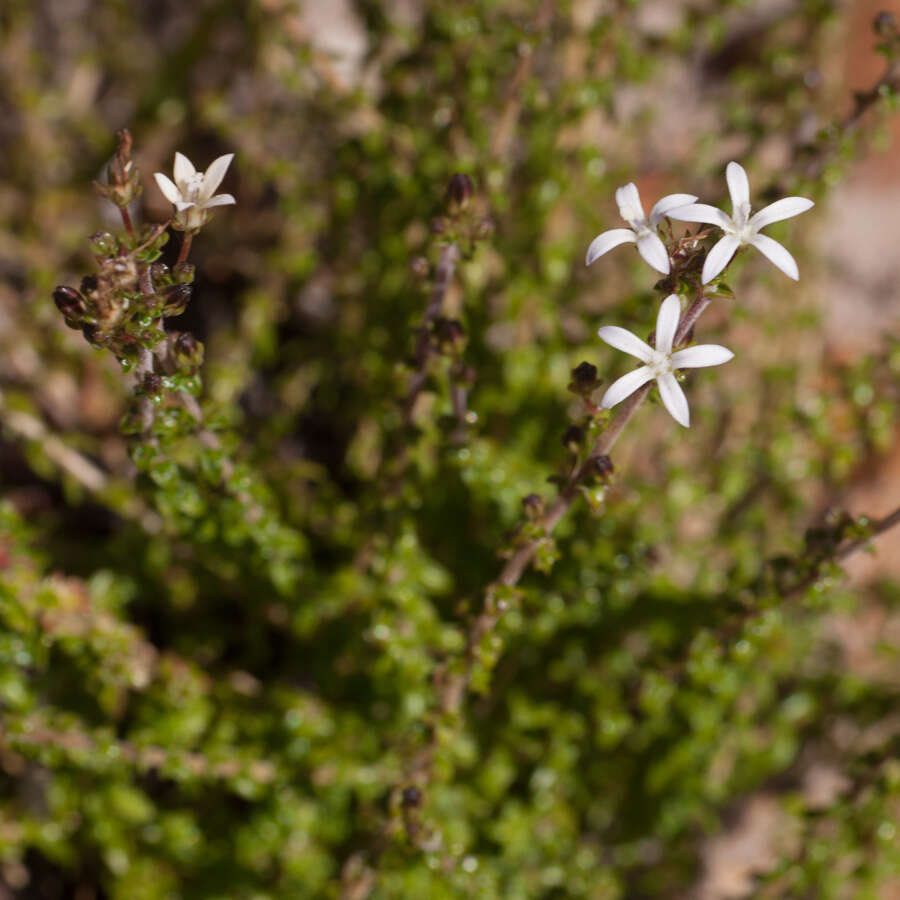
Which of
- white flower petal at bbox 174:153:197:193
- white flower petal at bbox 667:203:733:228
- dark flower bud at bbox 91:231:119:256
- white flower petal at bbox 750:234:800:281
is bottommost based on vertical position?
dark flower bud at bbox 91:231:119:256

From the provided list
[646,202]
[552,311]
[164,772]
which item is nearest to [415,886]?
[164,772]

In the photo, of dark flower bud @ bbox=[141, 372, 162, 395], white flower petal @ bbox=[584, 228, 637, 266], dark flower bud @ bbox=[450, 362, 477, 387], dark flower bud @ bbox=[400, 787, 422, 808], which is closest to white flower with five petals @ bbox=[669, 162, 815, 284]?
white flower petal @ bbox=[584, 228, 637, 266]

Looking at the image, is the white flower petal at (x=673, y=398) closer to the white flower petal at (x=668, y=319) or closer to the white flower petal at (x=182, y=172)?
the white flower petal at (x=668, y=319)

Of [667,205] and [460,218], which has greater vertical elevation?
[460,218]

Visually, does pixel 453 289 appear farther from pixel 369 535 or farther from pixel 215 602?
pixel 215 602

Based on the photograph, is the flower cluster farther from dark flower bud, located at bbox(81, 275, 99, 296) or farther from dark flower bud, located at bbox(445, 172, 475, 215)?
dark flower bud, located at bbox(81, 275, 99, 296)

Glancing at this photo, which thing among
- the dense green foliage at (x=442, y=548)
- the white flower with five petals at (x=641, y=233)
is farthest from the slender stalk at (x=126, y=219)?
the white flower with five petals at (x=641, y=233)

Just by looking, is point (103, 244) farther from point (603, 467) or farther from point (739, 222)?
point (739, 222)

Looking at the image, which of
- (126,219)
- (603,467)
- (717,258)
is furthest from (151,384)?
(717,258)
